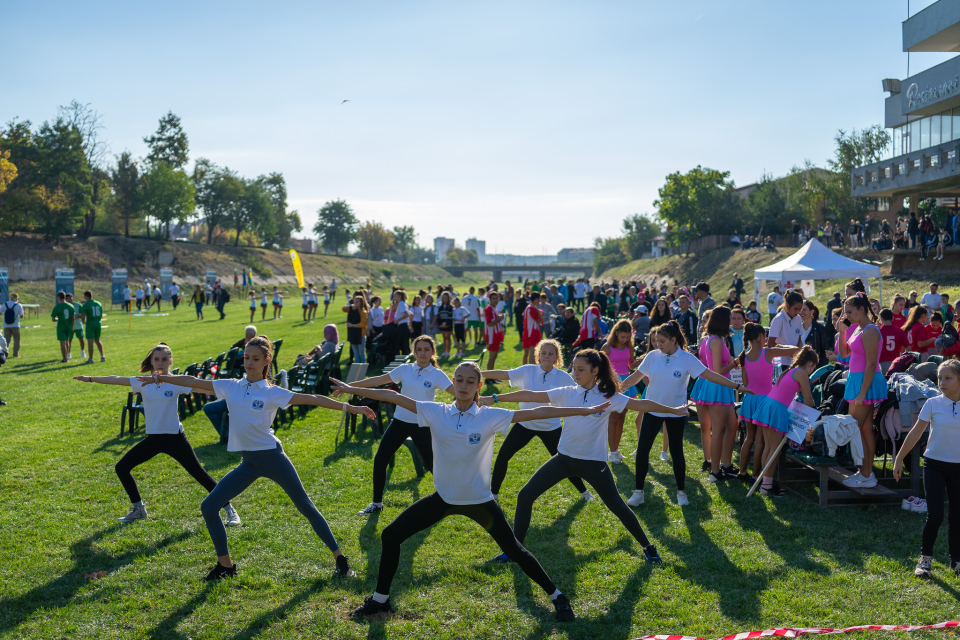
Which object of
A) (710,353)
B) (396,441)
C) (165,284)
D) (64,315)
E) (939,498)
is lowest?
(939,498)

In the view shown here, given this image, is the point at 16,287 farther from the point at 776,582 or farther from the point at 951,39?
the point at 951,39

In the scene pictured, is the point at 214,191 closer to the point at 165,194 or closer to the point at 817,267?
the point at 165,194

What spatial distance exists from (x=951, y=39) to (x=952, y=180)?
23.9 ft

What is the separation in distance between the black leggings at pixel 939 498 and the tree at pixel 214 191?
87.6 meters

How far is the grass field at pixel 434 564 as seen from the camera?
4.32 m

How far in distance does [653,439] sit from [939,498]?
2.25 m

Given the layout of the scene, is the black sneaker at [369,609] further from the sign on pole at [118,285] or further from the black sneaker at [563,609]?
the sign on pole at [118,285]

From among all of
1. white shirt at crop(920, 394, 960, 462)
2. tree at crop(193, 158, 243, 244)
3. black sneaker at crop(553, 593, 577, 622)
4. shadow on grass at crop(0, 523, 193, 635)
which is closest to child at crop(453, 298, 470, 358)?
shadow on grass at crop(0, 523, 193, 635)

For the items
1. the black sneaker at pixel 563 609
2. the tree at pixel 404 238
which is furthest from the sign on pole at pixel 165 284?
the tree at pixel 404 238

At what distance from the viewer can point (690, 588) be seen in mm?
4750

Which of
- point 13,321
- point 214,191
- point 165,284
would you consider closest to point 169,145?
point 214,191

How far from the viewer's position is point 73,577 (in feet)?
16.5

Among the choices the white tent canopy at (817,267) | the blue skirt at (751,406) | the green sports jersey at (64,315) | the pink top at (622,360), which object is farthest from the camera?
the white tent canopy at (817,267)

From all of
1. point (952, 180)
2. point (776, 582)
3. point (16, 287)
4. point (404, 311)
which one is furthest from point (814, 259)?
point (16, 287)
